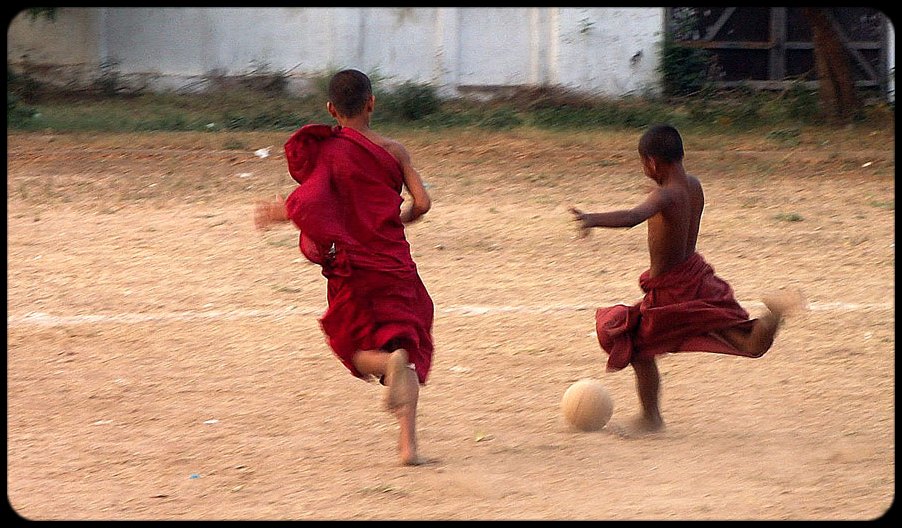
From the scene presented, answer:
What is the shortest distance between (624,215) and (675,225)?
36 cm

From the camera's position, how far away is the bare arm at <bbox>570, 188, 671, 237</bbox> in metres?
3.76

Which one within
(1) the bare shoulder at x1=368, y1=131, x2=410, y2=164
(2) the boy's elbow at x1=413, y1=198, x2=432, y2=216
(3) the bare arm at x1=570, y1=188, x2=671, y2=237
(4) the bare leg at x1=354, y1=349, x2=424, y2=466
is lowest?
(4) the bare leg at x1=354, y1=349, x2=424, y2=466

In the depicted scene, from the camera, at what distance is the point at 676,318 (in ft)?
13.6

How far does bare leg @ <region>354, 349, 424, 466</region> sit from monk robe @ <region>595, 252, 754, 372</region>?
2.70 ft

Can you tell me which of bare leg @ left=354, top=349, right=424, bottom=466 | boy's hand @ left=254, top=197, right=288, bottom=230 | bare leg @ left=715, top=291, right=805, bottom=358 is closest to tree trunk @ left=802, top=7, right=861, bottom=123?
bare leg @ left=715, top=291, right=805, bottom=358

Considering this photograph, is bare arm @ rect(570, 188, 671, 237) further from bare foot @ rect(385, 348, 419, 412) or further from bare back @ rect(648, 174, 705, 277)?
bare foot @ rect(385, 348, 419, 412)

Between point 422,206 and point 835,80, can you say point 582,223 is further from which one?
point 835,80

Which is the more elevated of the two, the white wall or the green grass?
the white wall

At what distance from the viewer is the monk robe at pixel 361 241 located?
13.0ft

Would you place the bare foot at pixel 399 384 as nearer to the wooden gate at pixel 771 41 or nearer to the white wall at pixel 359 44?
the white wall at pixel 359 44

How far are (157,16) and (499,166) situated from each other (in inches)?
281

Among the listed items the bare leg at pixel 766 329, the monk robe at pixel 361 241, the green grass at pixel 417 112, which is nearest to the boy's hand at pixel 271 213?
the monk robe at pixel 361 241

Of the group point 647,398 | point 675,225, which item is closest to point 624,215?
point 675,225

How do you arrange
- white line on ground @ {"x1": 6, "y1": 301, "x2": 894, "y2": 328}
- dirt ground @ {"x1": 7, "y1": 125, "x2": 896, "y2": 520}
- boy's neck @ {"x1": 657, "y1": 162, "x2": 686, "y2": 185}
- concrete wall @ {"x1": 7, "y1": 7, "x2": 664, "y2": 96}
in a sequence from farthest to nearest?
concrete wall @ {"x1": 7, "y1": 7, "x2": 664, "y2": 96} → white line on ground @ {"x1": 6, "y1": 301, "x2": 894, "y2": 328} → boy's neck @ {"x1": 657, "y1": 162, "x2": 686, "y2": 185} → dirt ground @ {"x1": 7, "y1": 125, "x2": 896, "y2": 520}
